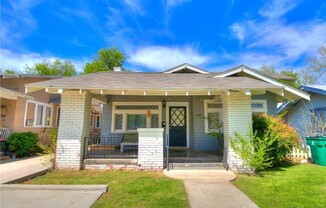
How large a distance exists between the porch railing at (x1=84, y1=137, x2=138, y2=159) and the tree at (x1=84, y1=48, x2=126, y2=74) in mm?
24826

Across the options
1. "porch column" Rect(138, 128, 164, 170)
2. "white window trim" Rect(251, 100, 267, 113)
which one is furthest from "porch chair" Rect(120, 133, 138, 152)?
"white window trim" Rect(251, 100, 267, 113)

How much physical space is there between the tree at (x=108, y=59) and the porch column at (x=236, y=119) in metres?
28.8

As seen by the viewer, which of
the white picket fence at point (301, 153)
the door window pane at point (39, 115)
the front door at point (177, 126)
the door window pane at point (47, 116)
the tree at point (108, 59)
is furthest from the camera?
the tree at point (108, 59)

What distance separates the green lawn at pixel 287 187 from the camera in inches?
166

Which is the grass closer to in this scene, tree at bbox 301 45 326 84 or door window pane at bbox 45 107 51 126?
door window pane at bbox 45 107 51 126

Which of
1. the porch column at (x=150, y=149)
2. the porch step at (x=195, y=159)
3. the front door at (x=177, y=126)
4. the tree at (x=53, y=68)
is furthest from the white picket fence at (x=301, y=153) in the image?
the tree at (x=53, y=68)

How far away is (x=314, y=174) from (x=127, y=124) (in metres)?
7.99

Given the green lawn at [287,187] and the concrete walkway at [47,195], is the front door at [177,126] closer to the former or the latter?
the green lawn at [287,187]

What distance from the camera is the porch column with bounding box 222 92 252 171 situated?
6.90m

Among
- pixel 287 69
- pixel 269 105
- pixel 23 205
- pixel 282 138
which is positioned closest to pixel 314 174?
pixel 282 138

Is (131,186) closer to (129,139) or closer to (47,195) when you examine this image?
(47,195)

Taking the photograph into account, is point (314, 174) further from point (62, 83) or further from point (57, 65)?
point (57, 65)

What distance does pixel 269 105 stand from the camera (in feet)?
33.0

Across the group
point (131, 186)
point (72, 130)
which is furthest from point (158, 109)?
point (131, 186)
